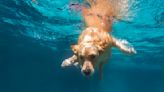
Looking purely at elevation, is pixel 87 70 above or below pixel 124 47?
below

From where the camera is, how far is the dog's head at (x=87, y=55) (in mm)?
6850

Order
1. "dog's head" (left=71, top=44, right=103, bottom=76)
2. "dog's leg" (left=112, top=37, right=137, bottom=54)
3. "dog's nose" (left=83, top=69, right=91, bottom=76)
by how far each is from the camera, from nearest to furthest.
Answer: "dog's nose" (left=83, top=69, right=91, bottom=76) → "dog's head" (left=71, top=44, right=103, bottom=76) → "dog's leg" (left=112, top=37, right=137, bottom=54)

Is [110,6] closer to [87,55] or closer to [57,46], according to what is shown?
[87,55]

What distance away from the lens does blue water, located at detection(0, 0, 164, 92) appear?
68.8 ft

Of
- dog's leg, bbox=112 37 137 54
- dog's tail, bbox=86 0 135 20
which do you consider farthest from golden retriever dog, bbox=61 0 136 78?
dog's tail, bbox=86 0 135 20

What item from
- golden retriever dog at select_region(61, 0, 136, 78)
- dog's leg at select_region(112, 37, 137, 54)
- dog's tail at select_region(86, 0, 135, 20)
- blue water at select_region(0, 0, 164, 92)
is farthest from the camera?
blue water at select_region(0, 0, 164, 92)

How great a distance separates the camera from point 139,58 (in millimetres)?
40781

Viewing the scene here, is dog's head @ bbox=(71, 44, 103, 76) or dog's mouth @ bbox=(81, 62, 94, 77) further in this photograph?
dog's head @ bbox=(71, 44, 103, 76)

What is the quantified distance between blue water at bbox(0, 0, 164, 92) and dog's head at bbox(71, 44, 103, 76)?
638 cm

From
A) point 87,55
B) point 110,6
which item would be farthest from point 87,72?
point 110,6

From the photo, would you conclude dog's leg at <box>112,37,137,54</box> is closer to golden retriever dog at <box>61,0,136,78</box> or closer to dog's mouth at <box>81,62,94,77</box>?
golden retriever dog at <box>61,0,136,78</box>

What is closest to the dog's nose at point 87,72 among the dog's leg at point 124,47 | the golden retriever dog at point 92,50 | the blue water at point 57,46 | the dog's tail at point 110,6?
the golden retriever dog at point 92,50

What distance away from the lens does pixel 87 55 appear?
712 centimetres

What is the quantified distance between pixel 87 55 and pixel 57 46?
1181 inches
